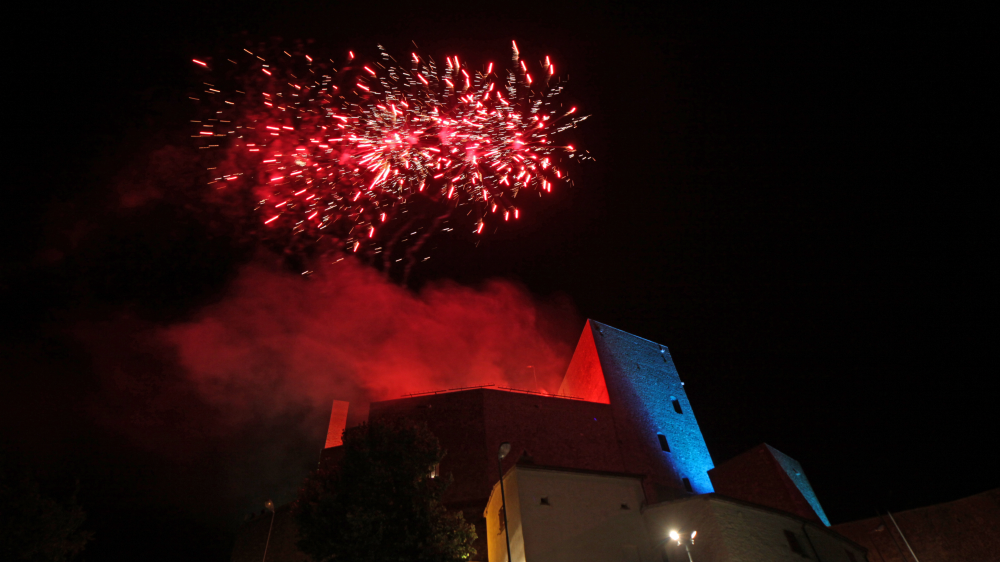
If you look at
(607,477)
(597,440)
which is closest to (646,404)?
(597,440)

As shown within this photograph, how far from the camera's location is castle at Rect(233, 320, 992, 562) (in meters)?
15.0

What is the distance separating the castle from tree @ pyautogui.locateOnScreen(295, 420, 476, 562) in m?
2.21

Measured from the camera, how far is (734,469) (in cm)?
2314

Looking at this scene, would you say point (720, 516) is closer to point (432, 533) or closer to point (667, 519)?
point (667, 519)

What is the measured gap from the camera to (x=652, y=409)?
2697 centimetres

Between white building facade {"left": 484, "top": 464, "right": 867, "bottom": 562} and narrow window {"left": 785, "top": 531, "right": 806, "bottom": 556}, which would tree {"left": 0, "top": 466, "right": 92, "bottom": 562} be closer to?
white building facade {"left": 484, "top": 464, "right": 867, "bottom": 562}

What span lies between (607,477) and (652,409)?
11.2m

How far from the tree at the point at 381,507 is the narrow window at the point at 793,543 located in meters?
9.46

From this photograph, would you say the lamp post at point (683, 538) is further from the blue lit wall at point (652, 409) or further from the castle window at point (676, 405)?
the castle window at point (676, 405)

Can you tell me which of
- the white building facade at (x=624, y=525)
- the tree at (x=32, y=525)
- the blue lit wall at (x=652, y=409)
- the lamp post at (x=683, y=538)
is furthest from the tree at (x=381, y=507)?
the blue lit wall at (x=652, y=409)

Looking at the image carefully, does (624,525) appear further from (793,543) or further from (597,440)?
(597,440)

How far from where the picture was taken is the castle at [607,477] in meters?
15.0

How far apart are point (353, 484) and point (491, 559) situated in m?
5.70

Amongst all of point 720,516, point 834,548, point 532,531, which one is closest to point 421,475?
point 532,531
